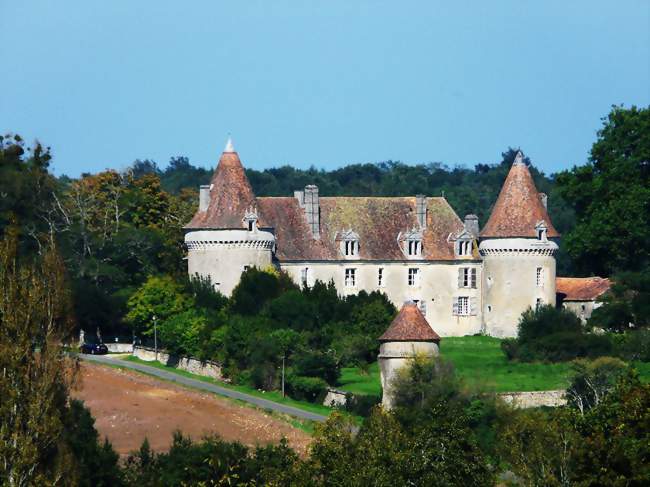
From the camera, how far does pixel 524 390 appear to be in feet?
258

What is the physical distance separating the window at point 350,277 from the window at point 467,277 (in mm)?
4385

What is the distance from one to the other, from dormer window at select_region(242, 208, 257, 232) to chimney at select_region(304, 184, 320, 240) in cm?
444

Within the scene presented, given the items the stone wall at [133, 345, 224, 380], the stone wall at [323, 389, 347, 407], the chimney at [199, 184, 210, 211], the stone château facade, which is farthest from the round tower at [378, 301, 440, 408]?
the chimney at [199, 184, 210, 211]

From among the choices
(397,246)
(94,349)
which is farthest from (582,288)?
(94,349)

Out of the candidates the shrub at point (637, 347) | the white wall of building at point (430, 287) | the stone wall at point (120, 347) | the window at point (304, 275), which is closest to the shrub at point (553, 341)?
the shrub at point (637, 347)

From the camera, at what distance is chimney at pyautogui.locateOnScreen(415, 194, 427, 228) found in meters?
98.1

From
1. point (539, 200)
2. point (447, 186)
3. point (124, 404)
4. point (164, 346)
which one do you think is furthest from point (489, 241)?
point (447, 186)

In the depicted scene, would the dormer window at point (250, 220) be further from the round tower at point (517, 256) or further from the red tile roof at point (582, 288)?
the red tile roof at point (582, 288)

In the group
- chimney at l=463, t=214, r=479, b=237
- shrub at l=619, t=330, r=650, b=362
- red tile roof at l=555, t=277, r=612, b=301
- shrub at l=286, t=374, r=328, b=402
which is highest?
chimney at l=463, t=214, r=479, b=237

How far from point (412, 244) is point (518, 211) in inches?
194

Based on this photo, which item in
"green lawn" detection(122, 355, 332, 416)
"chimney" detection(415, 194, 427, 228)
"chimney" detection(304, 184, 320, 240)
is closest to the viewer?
"green lawn" detection(122, 355, 332, 416)

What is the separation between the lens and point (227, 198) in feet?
307

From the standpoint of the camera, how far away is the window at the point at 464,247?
96.8 m

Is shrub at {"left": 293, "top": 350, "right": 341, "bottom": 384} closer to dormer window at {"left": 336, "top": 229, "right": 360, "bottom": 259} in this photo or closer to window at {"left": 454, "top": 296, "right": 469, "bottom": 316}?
dormer window at {"left": 336, "top": 229, "right": 360, "bottom": 259}
